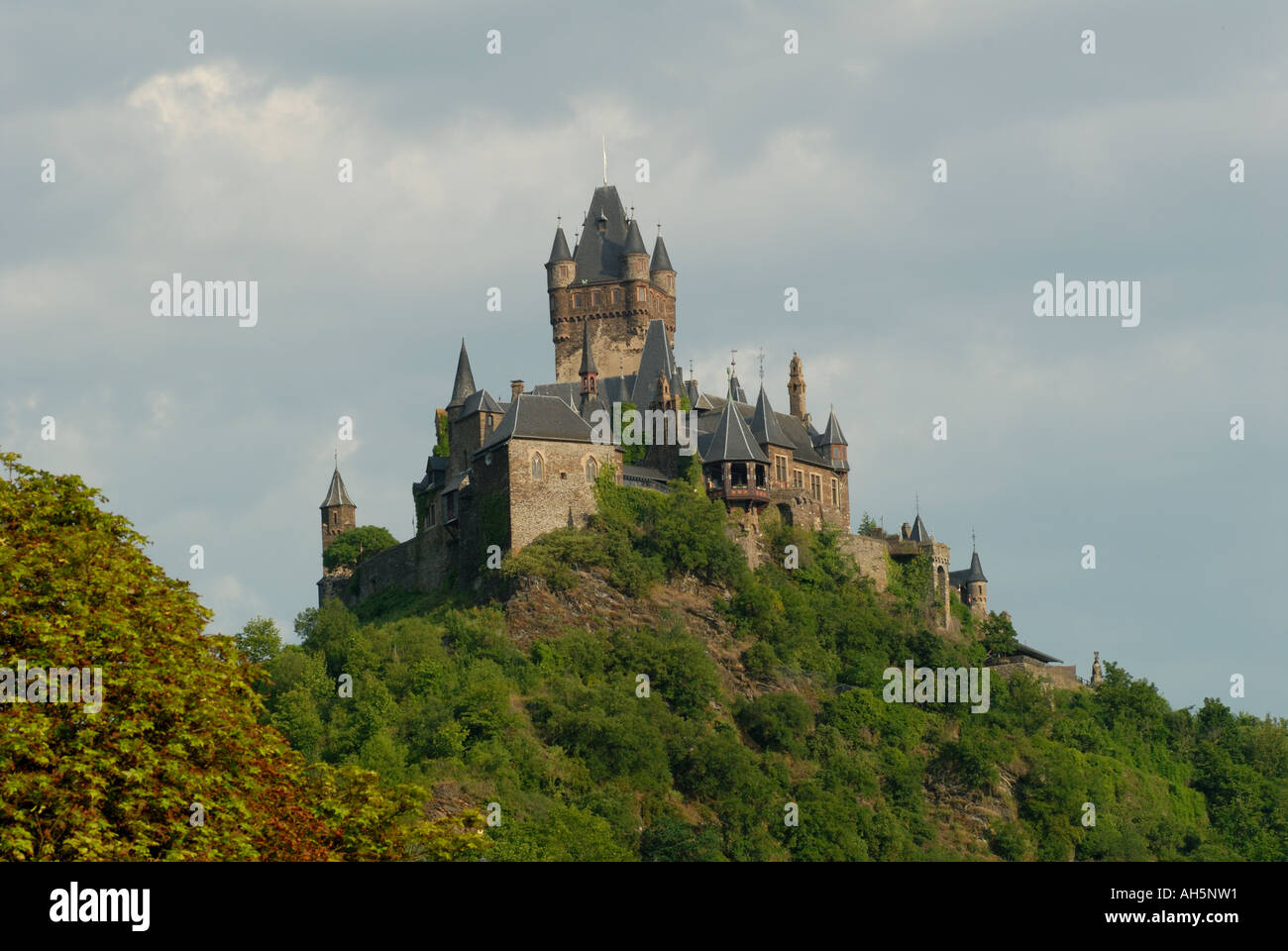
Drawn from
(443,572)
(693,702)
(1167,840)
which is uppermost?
(443,572)

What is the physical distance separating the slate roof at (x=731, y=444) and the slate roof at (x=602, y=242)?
15276 millimetres

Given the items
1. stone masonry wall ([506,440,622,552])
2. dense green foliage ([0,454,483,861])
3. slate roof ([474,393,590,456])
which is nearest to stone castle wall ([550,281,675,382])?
slate roof ([474,393,590,456])

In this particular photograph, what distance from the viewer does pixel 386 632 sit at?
80.0 metres

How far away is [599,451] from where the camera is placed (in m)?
83.6

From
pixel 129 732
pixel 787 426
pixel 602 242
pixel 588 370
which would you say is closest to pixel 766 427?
pixel 787 426

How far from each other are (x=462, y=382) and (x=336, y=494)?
43.3ft

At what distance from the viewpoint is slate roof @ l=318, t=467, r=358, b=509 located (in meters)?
102

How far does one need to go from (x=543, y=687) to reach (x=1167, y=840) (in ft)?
101

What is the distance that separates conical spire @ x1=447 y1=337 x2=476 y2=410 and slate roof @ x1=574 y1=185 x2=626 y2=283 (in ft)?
34.3

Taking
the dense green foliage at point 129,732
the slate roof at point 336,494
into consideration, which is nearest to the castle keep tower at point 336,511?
the slate roof at point 336,494

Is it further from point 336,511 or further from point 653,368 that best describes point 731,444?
point 336,511
